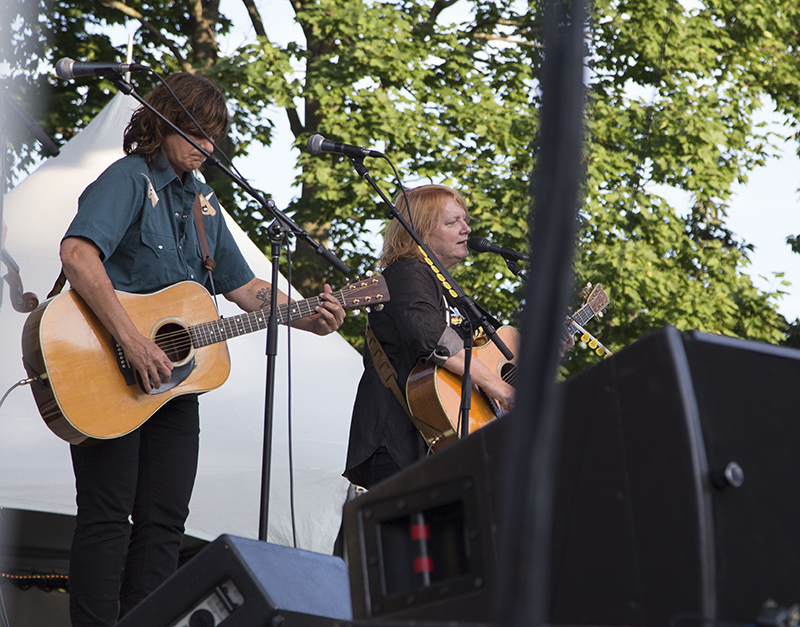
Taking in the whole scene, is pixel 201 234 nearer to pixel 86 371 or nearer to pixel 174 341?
pixel 174 341

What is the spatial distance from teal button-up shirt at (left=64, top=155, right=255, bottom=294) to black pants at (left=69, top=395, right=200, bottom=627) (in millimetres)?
383

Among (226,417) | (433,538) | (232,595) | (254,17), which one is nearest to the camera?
(433,538)

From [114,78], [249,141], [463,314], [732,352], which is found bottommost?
[732,352]

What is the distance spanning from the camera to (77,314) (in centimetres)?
242

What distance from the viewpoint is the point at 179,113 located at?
2.47 meters

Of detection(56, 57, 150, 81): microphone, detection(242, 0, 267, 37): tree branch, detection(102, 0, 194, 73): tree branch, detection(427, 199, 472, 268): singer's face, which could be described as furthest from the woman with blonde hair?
detection(242, 0, 267, 37): tree branch

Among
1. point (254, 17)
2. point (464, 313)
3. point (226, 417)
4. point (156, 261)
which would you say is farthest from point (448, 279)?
point (254, 17)

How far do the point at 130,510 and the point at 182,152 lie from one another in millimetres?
1011

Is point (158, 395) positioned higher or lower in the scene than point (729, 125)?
lower

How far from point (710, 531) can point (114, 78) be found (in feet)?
6.51

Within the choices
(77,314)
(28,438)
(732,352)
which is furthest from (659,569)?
(28,438)

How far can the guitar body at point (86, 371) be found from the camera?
2293mm

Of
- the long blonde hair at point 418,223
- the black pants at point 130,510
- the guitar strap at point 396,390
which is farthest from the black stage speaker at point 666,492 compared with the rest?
the long blonde hair at point 418,223

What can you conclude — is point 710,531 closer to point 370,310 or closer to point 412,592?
point 412,592
